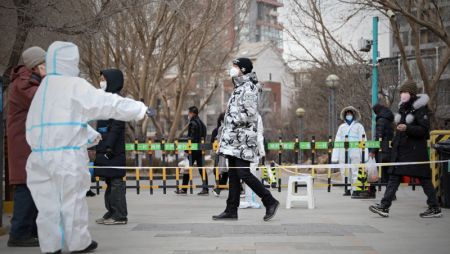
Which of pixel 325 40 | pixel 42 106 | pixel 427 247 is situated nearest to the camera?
pixel 42 106

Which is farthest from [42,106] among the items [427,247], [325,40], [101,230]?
[325,40]

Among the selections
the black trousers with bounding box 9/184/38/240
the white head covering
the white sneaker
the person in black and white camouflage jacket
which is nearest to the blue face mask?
the white sneaker

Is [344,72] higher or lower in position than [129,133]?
higher

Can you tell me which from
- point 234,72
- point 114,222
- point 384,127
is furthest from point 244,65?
point 384,127

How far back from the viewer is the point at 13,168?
8664 millimetres

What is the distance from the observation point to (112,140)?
35.9 ft

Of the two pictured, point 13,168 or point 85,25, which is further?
point 85,25

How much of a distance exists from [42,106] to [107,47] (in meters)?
24.1

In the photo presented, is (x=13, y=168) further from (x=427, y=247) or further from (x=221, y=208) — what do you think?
(x=221, y=208)

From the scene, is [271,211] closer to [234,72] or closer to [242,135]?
[242,135]

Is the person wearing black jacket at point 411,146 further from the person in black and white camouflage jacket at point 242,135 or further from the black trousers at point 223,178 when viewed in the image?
the black trousers at point 223,178

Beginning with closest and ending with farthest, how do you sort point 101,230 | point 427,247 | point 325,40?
point 427,247, point 101,230, point 325,40

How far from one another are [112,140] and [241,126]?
1681 millimetres

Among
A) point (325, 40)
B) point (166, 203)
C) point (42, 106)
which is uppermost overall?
point (325, 40)
